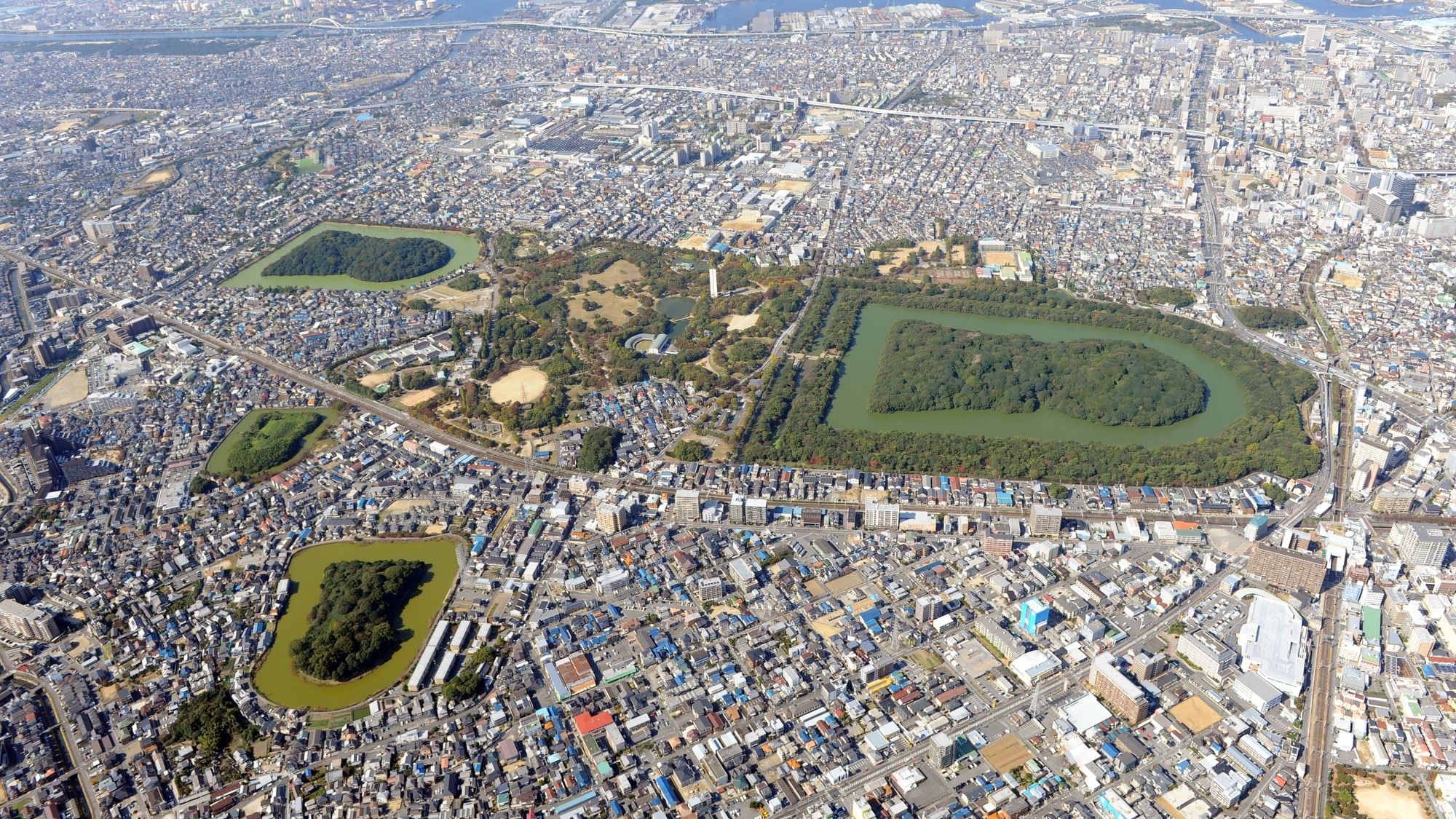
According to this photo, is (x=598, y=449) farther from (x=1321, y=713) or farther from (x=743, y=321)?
(x=1321, y=713)

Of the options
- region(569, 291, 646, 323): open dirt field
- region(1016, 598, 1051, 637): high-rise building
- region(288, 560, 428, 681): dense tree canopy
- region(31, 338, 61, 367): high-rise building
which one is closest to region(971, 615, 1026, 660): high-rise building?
region(1016, 598, 1051, 637): high-rise building

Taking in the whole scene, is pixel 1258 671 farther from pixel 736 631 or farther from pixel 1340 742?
pixel 736 631

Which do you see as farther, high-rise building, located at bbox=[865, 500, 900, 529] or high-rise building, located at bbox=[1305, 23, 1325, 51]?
high-rise building, located at bbox=[1305, 23, 1325, 51]

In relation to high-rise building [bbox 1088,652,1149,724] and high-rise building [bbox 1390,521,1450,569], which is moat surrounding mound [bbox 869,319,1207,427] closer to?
high-rise building [bbox 1390,521,1450,569]

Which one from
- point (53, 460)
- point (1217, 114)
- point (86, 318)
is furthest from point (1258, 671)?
point (1217, 114)

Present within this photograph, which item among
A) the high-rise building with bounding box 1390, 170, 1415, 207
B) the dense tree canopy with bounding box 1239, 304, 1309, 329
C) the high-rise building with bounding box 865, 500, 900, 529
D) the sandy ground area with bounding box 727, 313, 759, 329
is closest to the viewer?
the high-rise building with bounding box 865, 500, 900, 529

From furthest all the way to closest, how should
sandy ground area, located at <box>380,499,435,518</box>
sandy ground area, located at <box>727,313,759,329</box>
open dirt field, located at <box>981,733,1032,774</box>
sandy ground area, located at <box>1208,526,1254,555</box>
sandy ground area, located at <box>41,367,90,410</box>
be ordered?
1. sandy ground area, located at <box>727,313,759,329</box>
2. sandy ground area, located at <box>41,367,90,410</box>
3. sandy ground area, located at <box>380,499,435,518</box>
4. sandy ground area, located at <box>1208,526,1254,555</box>
5. open dirt field, located at <box>981,733,1032,774</box>
